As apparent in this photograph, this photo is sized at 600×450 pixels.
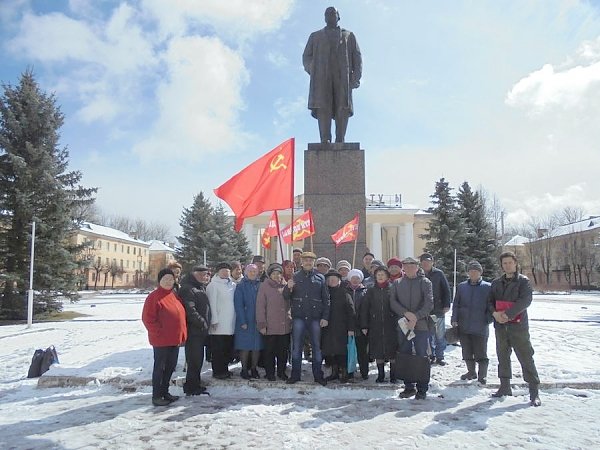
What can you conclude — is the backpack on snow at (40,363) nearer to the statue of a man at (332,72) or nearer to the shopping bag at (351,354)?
the shopping bag at (351,354)

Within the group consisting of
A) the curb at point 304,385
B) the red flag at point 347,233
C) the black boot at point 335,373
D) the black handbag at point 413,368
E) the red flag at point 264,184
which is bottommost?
the curb at point 304,385

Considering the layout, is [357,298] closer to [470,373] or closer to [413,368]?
[413,368]

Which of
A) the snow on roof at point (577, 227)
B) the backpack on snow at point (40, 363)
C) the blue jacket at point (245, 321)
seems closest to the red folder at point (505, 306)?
the blue jacket at point (245, 321)

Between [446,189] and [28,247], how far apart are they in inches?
938

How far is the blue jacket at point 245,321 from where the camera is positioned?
20.4 ft

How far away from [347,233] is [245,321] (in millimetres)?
3080

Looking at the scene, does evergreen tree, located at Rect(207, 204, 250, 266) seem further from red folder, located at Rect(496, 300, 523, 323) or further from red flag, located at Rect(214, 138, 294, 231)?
red folder, located at Rect(496, 300, 523, 323)

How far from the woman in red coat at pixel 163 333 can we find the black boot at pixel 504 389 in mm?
3814

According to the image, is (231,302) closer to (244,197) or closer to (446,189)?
(244,197)

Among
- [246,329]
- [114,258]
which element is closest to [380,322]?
[246,329]

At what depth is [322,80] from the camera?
948cm

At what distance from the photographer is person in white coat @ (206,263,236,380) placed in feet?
20.4

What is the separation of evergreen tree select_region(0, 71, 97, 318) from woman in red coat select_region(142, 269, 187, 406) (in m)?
13.7


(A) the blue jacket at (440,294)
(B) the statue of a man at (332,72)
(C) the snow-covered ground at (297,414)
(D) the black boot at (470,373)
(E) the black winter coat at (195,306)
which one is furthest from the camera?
(B) the statue of a man at (332,72)
